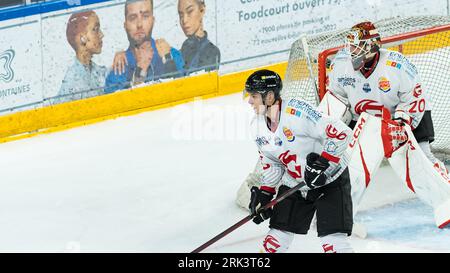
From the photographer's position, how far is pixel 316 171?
634cm

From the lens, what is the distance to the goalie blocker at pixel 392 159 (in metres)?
7.45

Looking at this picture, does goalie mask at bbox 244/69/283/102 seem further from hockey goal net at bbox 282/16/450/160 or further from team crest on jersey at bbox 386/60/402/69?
hockey goal net at bbox 282/16/450/160

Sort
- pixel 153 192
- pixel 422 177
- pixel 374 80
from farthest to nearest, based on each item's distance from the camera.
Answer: pixel 153 192, pixel 422 177, pixel 374 80

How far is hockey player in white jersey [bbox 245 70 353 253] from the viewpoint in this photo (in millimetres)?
6367

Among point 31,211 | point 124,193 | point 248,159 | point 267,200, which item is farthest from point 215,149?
point 267,200

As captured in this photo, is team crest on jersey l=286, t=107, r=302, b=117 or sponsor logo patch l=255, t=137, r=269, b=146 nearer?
team crest on jersey l=286, t=107, r=302, b=117

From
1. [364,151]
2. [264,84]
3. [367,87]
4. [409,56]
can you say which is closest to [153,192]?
[364,151]

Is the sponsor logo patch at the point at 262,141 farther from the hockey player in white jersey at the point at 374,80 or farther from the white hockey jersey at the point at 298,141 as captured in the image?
the hockey player in white jersey at the point at 374,80

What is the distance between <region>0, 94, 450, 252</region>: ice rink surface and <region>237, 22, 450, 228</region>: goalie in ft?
0.80

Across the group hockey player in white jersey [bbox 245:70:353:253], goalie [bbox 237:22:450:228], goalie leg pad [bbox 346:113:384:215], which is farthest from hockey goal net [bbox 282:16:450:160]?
hockey player in white jersey [bbox 245:70:353:253]

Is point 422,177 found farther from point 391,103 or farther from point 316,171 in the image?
point 316,171

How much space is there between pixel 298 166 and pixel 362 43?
44.4 inches

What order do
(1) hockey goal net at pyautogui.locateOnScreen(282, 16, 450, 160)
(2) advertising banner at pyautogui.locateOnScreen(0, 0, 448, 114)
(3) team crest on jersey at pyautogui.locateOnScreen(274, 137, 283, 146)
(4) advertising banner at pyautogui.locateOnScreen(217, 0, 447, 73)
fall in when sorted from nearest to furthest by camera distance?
(3) team crest on jersey at pyautogui.locateOnScreen(274, 137, 283, 146)
(1) hockey goal net at pyautogui.locateOnScreen(282, 16, 450, 160)
(2) advertising banner at pyautogui.locateOnScreen(0, 0, 448, 114)
(4) advertising banner at pyautogui.locateOnScreen(217, 0, 447, 73)

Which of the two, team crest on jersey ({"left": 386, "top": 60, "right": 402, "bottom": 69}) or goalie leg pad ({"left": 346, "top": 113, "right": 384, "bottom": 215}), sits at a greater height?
team crest on jersey ({"left": 386, "top": 60, "right": 402, "bottom": 69})
